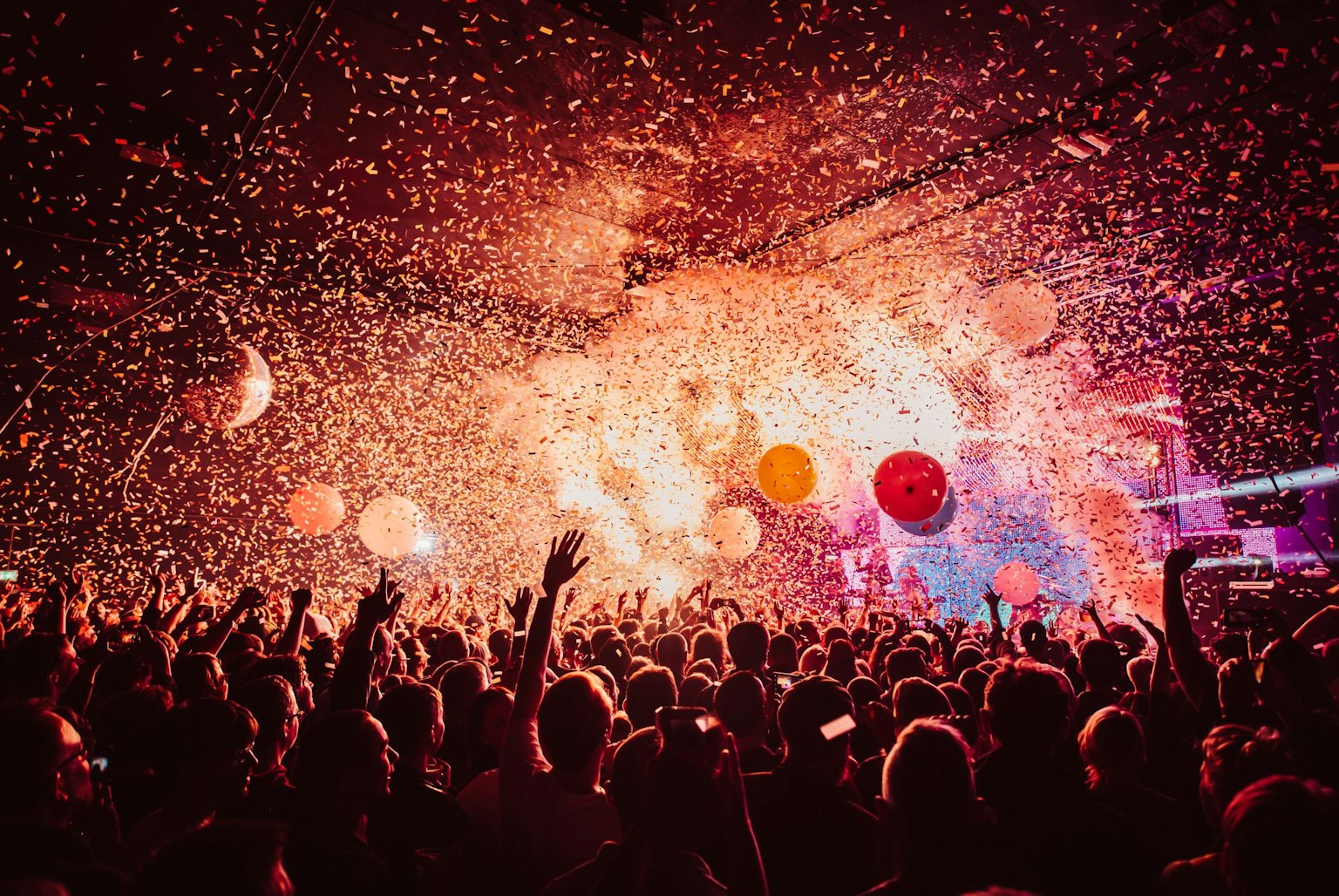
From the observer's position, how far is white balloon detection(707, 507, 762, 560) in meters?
10.4

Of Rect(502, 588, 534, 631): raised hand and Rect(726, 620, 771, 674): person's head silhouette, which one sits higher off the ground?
Rect(502, 588, 534, 631): raised hand

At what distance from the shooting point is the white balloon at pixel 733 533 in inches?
409

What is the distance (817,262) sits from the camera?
425 inches

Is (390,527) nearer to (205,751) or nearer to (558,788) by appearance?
(205,751)

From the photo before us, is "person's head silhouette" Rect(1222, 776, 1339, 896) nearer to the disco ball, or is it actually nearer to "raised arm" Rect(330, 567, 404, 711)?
"raised arm" Rect(330, 567, 404, 711)

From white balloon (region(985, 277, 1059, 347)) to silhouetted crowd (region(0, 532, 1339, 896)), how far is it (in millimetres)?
5801

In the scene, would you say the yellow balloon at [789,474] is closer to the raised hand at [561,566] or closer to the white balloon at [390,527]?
the white balloon at [390,527]

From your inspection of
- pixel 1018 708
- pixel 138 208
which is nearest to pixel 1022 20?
pixel 1018 708

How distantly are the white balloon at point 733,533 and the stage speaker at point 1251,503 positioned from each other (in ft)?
21.1

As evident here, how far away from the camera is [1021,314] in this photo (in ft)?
30.8

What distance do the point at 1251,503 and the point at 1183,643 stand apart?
944cm

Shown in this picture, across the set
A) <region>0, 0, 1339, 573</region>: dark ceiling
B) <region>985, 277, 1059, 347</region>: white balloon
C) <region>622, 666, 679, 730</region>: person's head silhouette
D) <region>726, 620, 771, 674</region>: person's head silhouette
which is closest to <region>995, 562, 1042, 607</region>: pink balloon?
<region>0, 0, 1339, 573</region>: dark ceiling

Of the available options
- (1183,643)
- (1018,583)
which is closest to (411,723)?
(1183,643)

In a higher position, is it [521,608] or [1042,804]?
[521,608]
